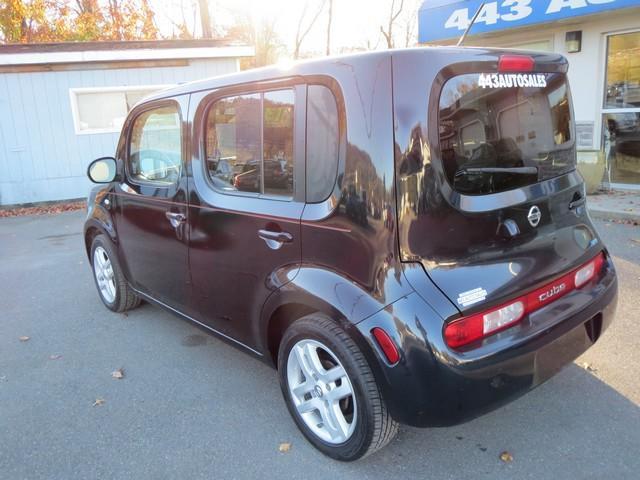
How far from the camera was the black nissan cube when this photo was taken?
2078mm

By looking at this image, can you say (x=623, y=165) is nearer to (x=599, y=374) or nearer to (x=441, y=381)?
(x=599, y=374)

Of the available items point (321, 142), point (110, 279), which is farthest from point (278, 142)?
point (110, 279)

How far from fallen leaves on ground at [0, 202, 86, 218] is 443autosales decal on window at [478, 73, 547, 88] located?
10570 mm

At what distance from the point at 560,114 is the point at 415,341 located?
5.05 feet

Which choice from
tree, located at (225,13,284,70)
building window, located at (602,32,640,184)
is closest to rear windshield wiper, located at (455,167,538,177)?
building window, located at (602,32,640,184)

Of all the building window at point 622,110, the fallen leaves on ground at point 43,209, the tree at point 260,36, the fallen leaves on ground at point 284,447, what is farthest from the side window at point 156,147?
the tree at point 260,36

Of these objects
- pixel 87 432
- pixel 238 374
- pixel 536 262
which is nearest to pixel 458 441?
pixel 536 262

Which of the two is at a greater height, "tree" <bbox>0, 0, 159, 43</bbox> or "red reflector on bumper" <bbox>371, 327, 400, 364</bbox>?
"tree" <bbox>0, 0, 159, 43</bbox>

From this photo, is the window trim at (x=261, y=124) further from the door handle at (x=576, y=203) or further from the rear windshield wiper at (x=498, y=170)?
the door handle at (x=576, y=203)

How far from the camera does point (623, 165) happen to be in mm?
8539

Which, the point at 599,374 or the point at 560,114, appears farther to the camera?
the point at 599,374

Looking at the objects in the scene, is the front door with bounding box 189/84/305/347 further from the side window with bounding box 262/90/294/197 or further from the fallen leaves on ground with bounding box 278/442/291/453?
the fallen leaves on ground with bounding box 278/442/291/453

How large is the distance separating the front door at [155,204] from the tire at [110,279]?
21cm

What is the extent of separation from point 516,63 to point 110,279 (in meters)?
3.74
